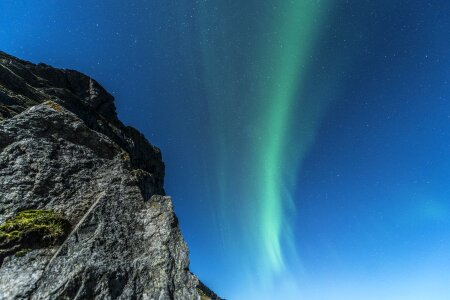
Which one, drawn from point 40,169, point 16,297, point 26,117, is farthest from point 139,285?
point 26,117

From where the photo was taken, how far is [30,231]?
9.53 m

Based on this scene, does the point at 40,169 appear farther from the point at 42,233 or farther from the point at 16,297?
the point at 16,297

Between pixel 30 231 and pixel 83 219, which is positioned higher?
pixel 83 219

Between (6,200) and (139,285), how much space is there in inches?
244

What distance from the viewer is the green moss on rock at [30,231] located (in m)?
9.05

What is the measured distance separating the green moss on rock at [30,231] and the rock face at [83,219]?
0.49 ft

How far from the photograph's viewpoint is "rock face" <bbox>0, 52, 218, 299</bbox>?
338 inches

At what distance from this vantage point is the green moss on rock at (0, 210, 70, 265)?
9.05 meters

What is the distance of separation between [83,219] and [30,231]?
1.82m

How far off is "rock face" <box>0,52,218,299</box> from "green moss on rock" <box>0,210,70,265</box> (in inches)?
5.9

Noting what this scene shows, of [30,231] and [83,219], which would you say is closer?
[30,231]

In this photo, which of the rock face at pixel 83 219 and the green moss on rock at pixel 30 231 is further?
the green moss on rock at pixel 30 231

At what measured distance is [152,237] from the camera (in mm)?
11727

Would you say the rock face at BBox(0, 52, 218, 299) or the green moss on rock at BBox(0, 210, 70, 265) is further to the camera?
the green moss on rock at BBox(0, 210, 70, 265)
